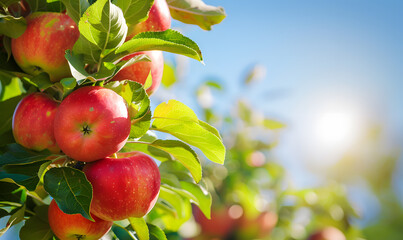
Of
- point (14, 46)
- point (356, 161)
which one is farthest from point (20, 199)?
point (356, 161)

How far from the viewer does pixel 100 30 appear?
710mm

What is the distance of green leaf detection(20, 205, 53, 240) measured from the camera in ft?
2.74

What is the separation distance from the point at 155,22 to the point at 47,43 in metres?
0.22

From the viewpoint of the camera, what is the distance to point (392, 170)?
115 inches

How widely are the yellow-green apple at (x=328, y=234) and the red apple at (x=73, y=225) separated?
5.67 feet

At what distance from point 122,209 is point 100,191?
54 mm

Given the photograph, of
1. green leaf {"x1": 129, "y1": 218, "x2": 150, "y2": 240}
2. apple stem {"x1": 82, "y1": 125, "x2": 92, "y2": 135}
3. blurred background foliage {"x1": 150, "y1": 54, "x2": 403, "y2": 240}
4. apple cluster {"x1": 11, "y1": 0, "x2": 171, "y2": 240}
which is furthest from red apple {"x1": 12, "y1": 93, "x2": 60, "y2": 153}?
blurred background foliage {"x1": 150, "y1": 54, "x2": 403, "y2": 240}

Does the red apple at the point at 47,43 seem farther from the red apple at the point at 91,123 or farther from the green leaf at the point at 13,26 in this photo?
the red apple at the point at 91,123

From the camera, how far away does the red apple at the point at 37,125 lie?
2.51 feet

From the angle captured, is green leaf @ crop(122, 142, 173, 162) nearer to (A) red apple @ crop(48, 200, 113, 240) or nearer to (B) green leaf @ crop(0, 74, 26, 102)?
(A) red apple @ crop(48, 200, 113, 240)

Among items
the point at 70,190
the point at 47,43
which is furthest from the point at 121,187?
the point at 47,43

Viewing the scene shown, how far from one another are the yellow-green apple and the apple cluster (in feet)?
5.60

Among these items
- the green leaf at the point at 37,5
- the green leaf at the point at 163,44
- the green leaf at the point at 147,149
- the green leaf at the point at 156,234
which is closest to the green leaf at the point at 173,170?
the green leaf at the point at 147,149

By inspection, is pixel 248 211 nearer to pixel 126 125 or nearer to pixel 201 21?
pixel 201 21
